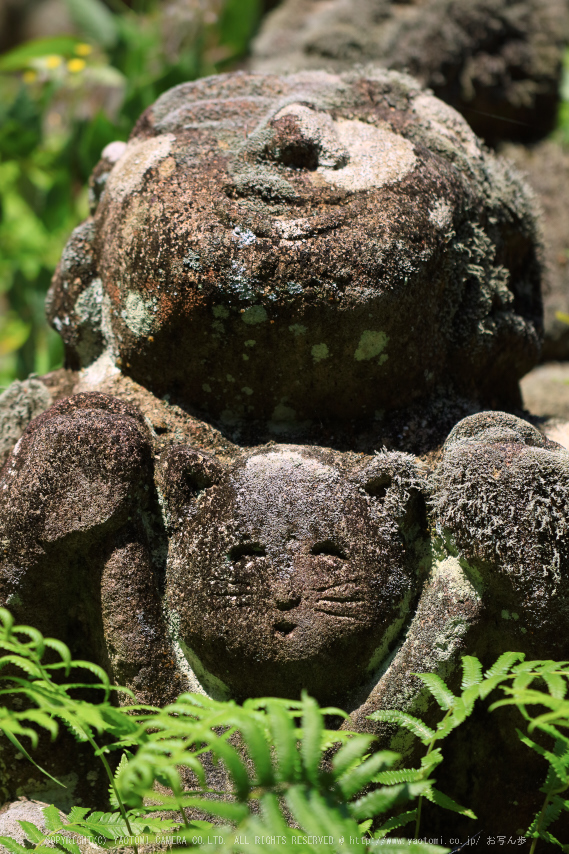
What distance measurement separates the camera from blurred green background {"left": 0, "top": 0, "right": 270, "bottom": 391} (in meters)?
3.99

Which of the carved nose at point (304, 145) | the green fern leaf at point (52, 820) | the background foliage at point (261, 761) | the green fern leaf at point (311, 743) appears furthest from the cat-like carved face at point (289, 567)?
the carved nose at point (304, 145)

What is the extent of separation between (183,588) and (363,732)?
1.56ft

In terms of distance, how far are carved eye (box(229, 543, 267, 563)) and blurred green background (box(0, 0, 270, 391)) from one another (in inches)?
88.7

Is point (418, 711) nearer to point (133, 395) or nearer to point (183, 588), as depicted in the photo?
point (183, 588)

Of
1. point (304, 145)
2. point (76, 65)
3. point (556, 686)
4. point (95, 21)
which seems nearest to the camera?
point (556, 686)

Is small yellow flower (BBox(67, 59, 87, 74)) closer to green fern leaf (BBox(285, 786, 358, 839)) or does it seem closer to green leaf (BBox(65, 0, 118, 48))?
green leaf (BBox(65, 0, 118, 48))

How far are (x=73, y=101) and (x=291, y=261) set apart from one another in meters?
3.80

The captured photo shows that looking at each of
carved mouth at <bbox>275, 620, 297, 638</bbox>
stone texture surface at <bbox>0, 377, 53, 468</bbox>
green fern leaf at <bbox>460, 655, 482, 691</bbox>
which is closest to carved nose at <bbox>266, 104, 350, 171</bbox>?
stone texture surface at <bbox>0, 377, 53, 468</bbox>

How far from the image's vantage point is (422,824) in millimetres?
1739

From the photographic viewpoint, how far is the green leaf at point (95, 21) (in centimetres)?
491

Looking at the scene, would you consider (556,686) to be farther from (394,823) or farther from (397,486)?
(397,486)

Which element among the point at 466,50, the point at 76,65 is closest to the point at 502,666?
the point at 466,50

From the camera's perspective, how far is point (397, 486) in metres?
1.66

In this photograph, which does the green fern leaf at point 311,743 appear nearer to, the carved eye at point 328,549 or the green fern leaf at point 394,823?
the green fern leaf at point 394,823
